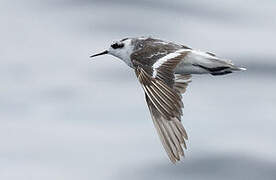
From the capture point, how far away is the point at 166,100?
36.4 feet

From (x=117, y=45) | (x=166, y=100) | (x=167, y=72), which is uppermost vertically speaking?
(x=117, y=45)

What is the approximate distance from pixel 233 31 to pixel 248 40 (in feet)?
1.53

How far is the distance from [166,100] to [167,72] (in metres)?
0.50

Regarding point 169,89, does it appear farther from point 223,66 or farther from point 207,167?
point 207,167

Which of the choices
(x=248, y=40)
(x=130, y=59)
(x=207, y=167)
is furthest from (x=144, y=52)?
(x=248, y=40)

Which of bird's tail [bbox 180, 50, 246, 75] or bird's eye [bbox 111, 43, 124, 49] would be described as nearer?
bird's tail [bbox 180, 50, 246, 75]

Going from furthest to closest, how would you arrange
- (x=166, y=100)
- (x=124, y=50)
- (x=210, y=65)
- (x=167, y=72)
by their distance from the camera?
(x=124, y=50) < (x=210, y=65) < (x=167, y=72) < (x=166, y=100)

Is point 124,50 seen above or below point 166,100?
above

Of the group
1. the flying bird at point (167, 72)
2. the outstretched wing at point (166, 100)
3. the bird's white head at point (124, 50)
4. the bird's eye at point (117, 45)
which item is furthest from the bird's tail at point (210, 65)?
the bird's eye at point (117, 45)

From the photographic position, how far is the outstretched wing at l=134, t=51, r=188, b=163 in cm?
1051

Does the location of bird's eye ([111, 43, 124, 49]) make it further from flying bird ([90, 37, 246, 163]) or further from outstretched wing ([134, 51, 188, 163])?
outstretched wing ([134, 51, 188, 163])

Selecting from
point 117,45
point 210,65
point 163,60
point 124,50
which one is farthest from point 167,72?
point 117,45

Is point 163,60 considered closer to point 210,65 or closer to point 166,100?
point 210,65

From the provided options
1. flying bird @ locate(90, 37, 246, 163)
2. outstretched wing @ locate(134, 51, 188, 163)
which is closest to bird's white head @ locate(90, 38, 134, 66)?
flying bird @ locate(90, 37, 246, 163)
